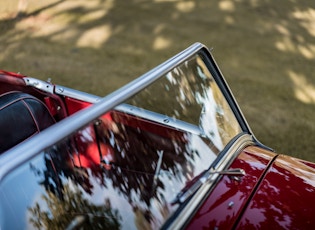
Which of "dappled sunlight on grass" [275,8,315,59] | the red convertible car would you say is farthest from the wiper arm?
"dappled sunlight on grass" [275,8,315,59]

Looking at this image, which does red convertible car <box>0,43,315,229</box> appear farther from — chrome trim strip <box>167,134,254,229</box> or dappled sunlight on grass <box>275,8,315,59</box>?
dappled sunlight on grass <box>275,8,315,59</box>

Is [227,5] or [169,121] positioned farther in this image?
[227,5]

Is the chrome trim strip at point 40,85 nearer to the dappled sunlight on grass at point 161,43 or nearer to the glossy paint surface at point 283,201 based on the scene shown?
the glossy paint surface at point 283,201

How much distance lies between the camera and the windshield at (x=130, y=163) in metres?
1.12

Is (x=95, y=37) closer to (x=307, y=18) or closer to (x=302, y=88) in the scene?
(x=302, y=88)

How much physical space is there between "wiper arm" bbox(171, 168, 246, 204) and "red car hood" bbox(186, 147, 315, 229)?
26mm

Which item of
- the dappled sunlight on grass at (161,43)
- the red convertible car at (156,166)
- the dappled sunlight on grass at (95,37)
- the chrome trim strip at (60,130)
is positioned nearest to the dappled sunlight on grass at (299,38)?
the dappled sunlight on grass at (161,43)

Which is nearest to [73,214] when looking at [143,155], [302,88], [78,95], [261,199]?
[143,155]

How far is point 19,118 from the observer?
76.1 inches

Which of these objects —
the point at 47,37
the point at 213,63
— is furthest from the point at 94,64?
the point at 213,63

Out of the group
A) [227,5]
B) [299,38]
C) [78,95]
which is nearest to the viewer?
[78,95]

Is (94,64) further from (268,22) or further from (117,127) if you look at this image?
(117,127)

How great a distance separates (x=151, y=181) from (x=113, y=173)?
0.13m

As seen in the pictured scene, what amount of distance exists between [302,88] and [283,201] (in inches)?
109
